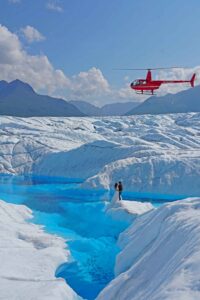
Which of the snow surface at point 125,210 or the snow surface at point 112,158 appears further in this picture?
the snow surface at point 112,158

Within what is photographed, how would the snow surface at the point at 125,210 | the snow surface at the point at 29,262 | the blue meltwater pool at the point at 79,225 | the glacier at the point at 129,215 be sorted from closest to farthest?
1. the glacier at the point at 129,215
2. the snow surface at the point at 29,262
3. the blue meltwater pool at the point at 79,225
4. the snow surface at the point at 125,210

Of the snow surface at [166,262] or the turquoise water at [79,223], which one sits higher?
the snow surface at [166,262]

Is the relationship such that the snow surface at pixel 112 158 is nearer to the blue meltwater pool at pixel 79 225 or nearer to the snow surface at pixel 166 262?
the blue meltwater pool at pixel 79 225

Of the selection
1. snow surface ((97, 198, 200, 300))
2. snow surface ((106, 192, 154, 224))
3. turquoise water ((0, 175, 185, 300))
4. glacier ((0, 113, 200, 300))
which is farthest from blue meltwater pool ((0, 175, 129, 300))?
snow surface ((97, 198, 200, 300))

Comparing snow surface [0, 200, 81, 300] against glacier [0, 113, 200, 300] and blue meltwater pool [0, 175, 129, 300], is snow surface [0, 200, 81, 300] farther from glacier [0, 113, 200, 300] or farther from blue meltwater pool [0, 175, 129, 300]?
blue meltwater pool [0, 175, 129, 300]

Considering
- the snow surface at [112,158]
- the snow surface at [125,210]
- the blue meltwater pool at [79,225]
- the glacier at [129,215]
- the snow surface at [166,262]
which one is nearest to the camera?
the snow surface at [166,262]

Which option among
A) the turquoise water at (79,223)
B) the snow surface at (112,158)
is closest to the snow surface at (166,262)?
the turquoise water at (79,223)

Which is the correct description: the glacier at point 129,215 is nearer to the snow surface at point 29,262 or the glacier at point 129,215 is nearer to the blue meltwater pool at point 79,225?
the snow surface at point 29,262

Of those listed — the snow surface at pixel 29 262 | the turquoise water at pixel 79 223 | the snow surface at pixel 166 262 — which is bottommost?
the turquoise water at pixel 79 223
